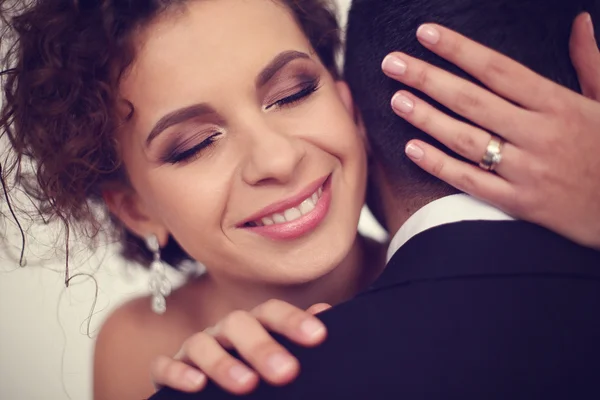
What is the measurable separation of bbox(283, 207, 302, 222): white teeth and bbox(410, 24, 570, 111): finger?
396 millimetres

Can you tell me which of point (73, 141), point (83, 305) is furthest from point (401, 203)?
point (83, 305)

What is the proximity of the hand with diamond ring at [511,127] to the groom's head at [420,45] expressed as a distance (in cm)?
2

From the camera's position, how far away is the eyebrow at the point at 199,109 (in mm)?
888

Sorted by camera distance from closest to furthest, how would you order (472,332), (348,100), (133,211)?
(472,332) → (348,100) → (133,211)

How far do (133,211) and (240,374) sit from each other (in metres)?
0.73

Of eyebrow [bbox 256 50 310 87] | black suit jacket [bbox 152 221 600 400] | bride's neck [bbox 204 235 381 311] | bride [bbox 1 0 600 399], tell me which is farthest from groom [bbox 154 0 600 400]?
bride's neck [bbox 204 235 381 311]

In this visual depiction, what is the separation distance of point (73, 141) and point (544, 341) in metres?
0.94

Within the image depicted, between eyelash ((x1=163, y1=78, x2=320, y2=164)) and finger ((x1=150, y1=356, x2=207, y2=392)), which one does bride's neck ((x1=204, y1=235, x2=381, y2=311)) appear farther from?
finger ((x1=150, y1=356, x2=207, y2=392))

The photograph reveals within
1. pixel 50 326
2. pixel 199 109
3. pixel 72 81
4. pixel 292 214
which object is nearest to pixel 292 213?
pixel 292 214

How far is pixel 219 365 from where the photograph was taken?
636 millimetres

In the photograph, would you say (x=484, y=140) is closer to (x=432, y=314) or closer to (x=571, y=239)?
(x=571, y=239)

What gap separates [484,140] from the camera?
2.43ft

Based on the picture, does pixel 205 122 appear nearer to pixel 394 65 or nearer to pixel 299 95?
pixel 299 95

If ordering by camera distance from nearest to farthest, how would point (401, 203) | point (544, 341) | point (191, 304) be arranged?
point (544, 341)
point (401, 203)
point (191, 304)
